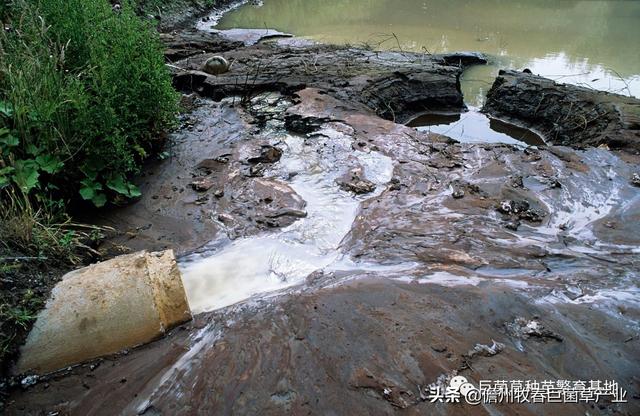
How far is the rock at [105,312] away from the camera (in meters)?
2.59

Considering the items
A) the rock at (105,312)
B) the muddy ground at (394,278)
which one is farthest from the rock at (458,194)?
the rock at (105,312)

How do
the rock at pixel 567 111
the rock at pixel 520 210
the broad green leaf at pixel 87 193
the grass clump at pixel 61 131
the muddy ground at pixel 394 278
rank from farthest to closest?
the rock at pixel 567 111 → the rock at pixel 520 210 → the broad green leaf at pixel 87 193 → the grass clump at pixel 61 131 → the muddy ground at pixel 394 278

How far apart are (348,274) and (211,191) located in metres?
1.65

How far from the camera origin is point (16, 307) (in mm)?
2645

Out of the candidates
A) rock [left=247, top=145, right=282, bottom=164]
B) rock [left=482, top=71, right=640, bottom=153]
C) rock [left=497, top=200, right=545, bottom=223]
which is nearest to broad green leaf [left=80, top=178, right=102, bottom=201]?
rock [left=247, top=145, right=282, bottom=164]

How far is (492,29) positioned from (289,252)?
10.1 meters

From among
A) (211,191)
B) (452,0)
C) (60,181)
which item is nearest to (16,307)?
(60,181)

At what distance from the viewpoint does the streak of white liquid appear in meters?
3.27

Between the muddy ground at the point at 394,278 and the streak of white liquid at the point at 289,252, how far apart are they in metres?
0.11

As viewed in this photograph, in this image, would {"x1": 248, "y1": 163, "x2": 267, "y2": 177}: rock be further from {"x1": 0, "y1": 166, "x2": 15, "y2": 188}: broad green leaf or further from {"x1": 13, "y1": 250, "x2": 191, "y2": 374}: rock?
{"x1": 0, "y1": 166, "x2": 15, "y2": 188}: broad green leaf

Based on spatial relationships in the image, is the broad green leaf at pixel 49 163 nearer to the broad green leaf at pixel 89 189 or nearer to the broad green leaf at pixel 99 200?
the broad green leaf at pixel 89 189

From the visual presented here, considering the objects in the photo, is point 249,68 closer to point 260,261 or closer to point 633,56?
point 260,261

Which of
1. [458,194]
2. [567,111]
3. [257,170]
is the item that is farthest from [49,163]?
[567,111]

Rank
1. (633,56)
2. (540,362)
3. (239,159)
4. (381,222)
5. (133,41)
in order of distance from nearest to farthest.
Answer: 1. (540,362)
2. (381,222)
3. (133,41)
4. (239,159)
5. (633,56)
